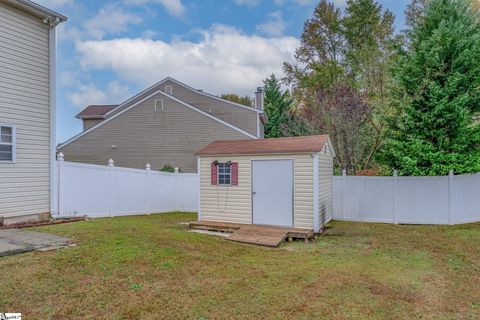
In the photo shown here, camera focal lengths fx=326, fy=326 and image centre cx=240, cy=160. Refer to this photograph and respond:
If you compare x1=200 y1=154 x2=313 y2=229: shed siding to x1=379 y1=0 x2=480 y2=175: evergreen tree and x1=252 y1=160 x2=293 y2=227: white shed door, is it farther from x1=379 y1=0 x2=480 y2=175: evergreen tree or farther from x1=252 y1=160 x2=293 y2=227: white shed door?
x1=379 y1=0 x2=480 y2=175: evergreen tree

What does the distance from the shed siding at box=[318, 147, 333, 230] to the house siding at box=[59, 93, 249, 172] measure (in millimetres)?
7312

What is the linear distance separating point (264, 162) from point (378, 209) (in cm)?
457

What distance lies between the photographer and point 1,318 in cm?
336

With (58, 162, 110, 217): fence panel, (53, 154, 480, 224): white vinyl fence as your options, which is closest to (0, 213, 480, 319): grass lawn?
(58, 162, 110, 217): fence panel

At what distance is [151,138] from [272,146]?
9.82 metres

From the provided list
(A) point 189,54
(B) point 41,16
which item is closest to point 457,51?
(B) point 41,16

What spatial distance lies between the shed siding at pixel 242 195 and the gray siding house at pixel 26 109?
4.46 meters

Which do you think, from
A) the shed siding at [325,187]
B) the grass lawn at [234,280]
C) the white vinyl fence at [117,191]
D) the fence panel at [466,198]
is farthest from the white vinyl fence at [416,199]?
the white vinyl fence at [117,191]

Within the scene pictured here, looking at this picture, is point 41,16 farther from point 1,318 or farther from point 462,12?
point 462,12

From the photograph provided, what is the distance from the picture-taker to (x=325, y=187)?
392 inches

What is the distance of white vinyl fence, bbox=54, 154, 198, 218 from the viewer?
389 inches

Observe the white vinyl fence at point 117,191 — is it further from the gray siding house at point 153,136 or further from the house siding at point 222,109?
the house siding at point 222,109

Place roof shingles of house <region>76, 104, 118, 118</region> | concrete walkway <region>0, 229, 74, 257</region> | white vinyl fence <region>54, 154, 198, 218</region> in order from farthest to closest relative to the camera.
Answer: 1. roof shingles of house <region>76, 104, 118, 118</region>
2. white vinyl fence <region>54, 154, 198, 218</region>
3. concrete walkway <region>0, 229, 74, 257</region>

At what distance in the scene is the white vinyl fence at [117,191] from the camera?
32.4 feet
